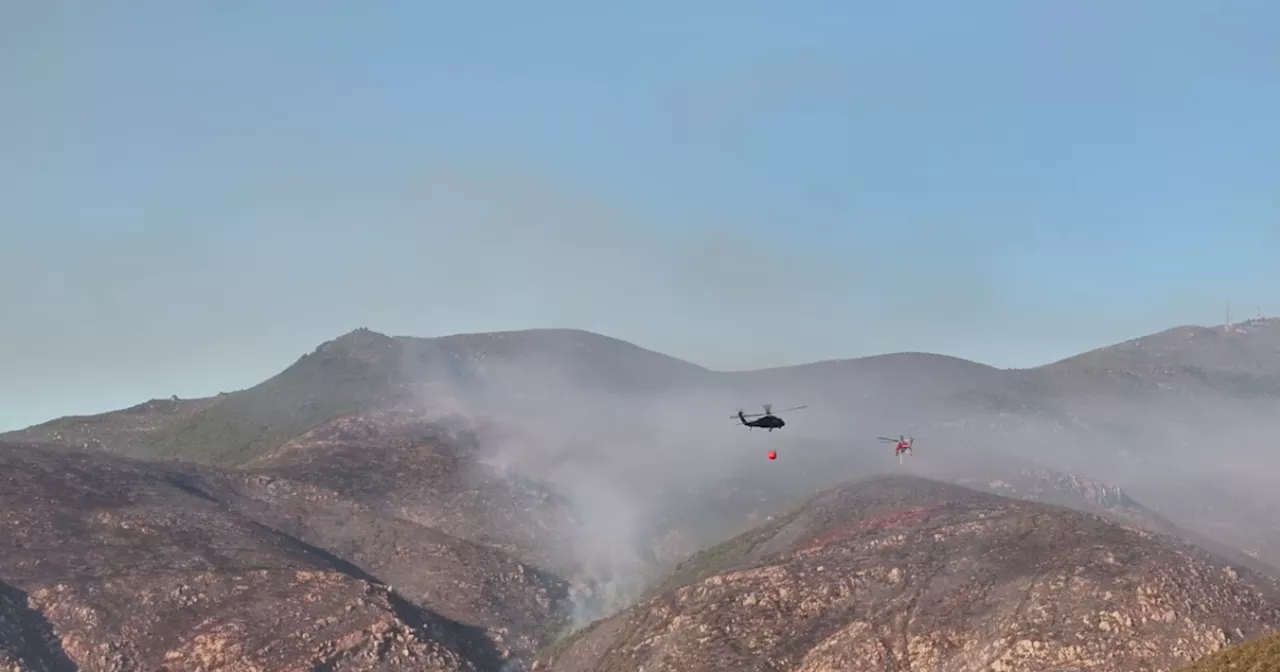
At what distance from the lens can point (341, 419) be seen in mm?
177000

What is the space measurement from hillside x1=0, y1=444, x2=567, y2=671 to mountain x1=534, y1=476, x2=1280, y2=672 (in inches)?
591

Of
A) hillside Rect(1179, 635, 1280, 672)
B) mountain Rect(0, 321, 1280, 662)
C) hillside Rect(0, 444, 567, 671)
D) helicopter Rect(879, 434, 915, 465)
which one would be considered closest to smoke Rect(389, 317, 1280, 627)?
mountain Rect(0, 321, 1280, 662)

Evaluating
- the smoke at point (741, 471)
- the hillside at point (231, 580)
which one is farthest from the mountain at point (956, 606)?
Result: the smoke at point (741, 471)

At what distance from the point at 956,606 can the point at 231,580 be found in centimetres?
6980

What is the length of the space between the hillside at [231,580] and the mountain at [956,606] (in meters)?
15.0

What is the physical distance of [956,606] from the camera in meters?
87.2

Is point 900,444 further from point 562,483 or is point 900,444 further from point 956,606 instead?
point 562,483

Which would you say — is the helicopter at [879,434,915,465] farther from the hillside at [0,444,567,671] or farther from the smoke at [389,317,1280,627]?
the hillside at [0,444,567,671]

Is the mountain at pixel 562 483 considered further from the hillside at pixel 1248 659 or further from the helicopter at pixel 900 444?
the hillside at pixel 1248 659

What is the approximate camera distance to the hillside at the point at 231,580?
94.9 metres

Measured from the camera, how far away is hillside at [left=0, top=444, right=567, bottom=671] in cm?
9488

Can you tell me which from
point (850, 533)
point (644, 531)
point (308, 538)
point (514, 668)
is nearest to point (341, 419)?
point (308, 538)

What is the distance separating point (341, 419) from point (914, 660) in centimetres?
11969

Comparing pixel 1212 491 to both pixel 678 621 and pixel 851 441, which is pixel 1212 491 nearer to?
pixel 851 441
